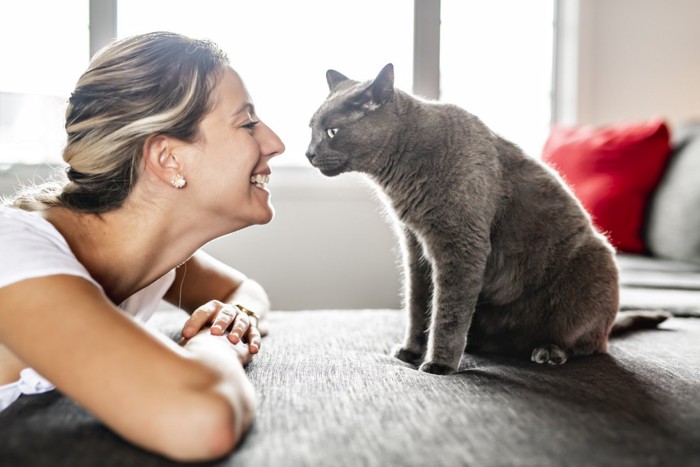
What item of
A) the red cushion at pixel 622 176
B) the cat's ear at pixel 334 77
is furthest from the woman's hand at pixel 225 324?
the red cushion at pixel 622 176

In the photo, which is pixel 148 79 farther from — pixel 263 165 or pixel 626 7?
pixel 626 7

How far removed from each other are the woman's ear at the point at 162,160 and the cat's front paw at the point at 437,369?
0.59 meters

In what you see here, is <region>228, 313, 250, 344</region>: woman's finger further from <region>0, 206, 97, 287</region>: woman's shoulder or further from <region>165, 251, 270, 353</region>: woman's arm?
<region>0, 206, 97, 287</region>: woman's shoulder

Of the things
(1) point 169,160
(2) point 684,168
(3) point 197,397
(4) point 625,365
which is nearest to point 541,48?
(2) point 684,168

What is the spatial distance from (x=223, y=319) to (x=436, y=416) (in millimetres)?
502

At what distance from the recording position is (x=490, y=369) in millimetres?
1169

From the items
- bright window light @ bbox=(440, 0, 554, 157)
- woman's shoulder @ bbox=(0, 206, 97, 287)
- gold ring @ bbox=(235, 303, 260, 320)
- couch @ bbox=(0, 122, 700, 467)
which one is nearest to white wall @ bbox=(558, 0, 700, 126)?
bright window light @ bbox=(440, 0, 554, 157)

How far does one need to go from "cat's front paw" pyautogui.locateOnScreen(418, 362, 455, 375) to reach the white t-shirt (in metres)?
0.64

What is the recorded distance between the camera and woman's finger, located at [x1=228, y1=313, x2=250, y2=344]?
44.3 inches

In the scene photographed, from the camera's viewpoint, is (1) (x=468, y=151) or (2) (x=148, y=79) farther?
(1) (x=468, y=151)

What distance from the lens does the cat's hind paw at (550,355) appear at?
1.23 m

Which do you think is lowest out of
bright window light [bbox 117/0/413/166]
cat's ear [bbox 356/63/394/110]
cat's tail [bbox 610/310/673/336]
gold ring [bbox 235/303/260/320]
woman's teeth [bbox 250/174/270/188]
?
cat's tail [bbox 610/310/673/336]

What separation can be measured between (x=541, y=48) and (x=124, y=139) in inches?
114

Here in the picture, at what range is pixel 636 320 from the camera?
1483mm
